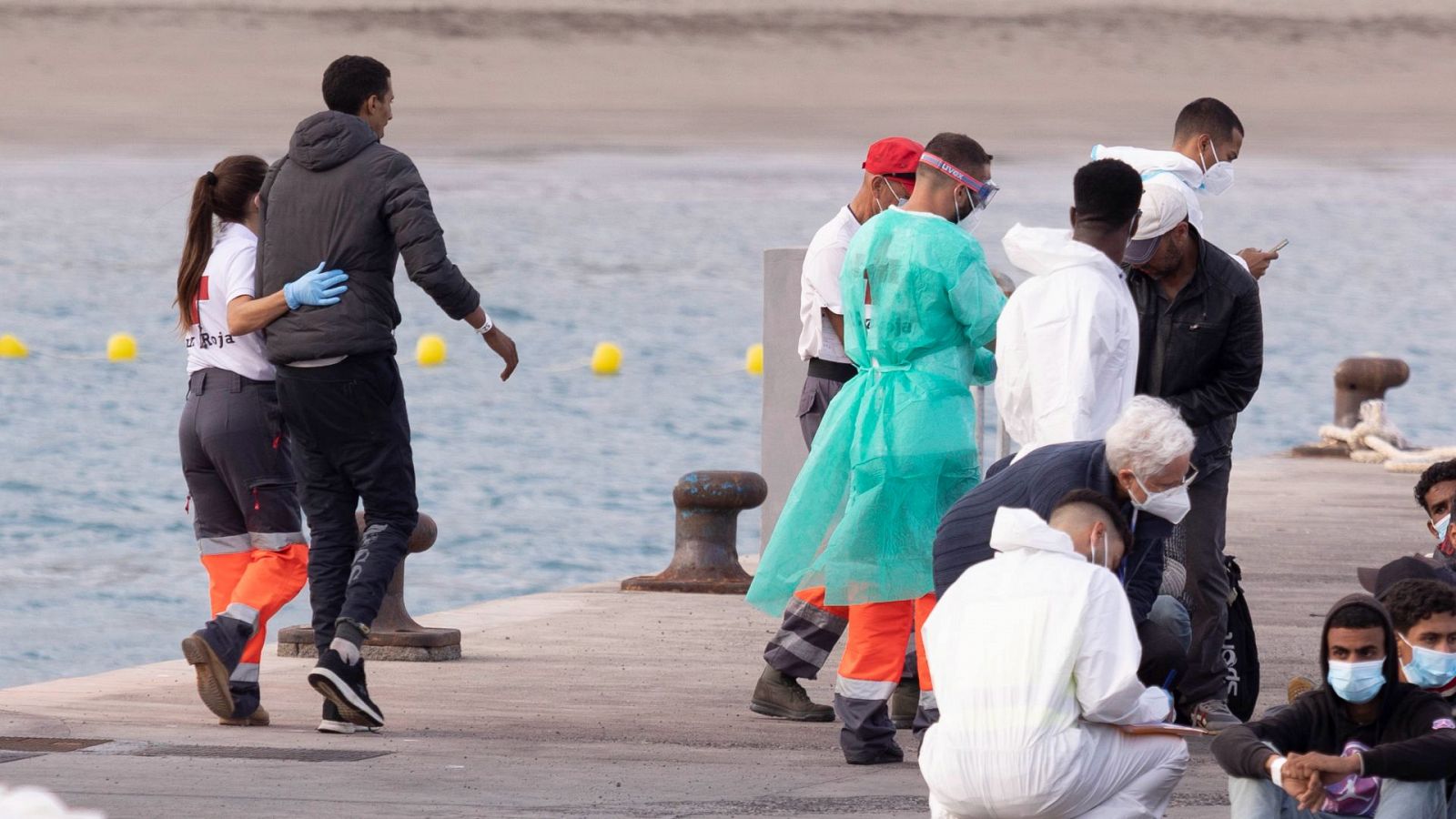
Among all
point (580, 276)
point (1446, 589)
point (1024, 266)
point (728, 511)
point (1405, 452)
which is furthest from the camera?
point (580, 276)

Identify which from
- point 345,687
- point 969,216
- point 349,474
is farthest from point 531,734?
point 969,216

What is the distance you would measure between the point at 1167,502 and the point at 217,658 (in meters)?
3.23

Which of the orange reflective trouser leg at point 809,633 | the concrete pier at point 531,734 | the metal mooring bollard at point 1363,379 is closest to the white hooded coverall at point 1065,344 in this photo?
the concrete pier at point 531,734

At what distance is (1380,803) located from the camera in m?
5.71

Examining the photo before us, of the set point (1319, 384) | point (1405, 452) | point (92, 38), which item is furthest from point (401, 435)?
point (92, 38)

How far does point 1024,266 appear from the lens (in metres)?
6.62

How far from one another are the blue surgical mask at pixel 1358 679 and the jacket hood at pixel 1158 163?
2.17 meters

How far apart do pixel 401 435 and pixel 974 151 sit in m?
1.96

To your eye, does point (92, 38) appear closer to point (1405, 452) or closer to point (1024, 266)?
point (1405, 452)

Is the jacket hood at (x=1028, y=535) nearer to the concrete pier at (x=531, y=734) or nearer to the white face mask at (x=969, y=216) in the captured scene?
the concrete pier at (x=531, y=734)

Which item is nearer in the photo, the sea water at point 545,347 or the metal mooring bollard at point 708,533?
the metal mooring bollard at point 708,533

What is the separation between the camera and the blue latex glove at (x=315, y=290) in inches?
299

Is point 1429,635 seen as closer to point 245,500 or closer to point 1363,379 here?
point 245,500

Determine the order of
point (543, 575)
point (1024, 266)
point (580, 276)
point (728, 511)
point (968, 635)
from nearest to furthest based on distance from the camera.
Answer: point (968, 635) → point (1024, 266) → point (728, 511) → point (543, 575) → point (580, 276)
